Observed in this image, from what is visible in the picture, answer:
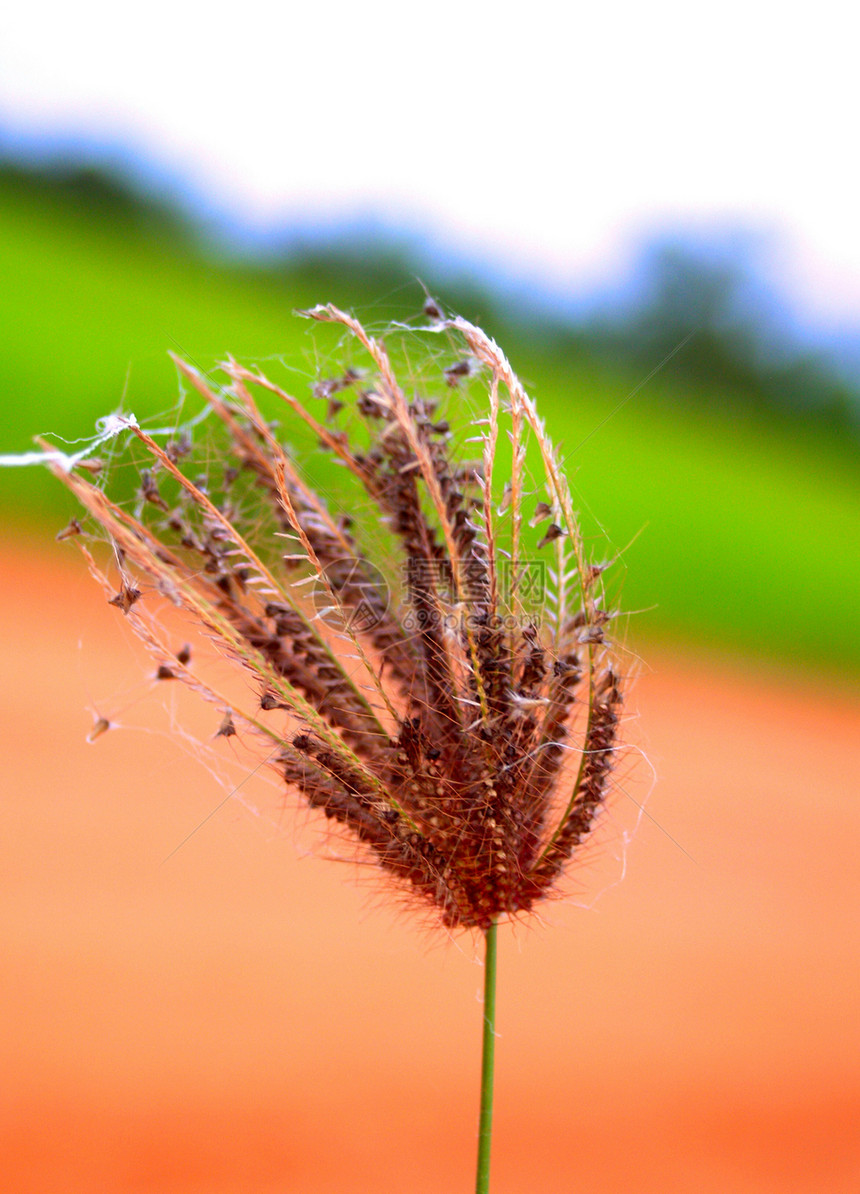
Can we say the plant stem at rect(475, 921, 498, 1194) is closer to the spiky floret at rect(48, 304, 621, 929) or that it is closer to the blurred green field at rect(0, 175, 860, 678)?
the spiky floret at rect(48, 304, 621, 929)

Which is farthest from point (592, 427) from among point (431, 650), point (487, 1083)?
point (487, 1083)

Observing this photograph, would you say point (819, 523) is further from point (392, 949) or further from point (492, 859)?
point (492, 859)

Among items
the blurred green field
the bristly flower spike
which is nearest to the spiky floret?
the bristly flower spike

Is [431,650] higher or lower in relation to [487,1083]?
higher

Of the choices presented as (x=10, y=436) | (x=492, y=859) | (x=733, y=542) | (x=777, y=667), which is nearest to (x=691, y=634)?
(x=777, y=667)

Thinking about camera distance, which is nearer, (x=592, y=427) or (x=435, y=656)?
(x=435, y=656)

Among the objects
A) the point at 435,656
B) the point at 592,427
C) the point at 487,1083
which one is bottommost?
the point at 487,1083

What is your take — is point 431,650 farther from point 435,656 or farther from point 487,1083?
point 487,1083
